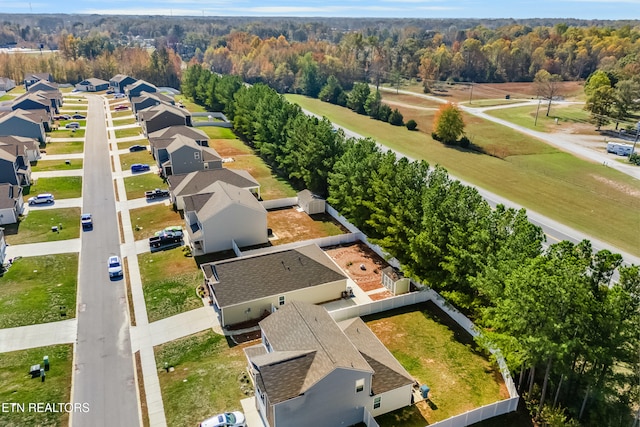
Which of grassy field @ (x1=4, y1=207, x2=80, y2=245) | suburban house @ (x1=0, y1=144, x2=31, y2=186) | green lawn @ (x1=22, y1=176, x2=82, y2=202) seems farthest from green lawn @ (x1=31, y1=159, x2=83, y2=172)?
grassy field @ (x1=4, y1=207, x2=80, y2=245)

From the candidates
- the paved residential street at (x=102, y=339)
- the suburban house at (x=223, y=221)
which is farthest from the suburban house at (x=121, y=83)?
the suburban house at (x=223, y=221)

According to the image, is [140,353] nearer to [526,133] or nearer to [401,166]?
[401,166]

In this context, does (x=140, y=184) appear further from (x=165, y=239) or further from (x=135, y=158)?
(x=165, y=239)

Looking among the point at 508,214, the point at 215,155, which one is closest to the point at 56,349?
the point at 508,214

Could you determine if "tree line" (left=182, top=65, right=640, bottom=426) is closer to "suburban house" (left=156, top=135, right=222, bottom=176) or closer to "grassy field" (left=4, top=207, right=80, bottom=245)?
"suburban house" (left=156, top=135, right=222, bottom=176)

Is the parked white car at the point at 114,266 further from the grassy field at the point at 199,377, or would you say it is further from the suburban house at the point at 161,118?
the suburban house at the point at 161,118

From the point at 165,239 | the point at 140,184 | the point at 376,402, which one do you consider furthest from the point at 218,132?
the point at 376,402

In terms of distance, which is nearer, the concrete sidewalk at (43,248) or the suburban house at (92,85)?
the concrete sidewalk at (43,248)
